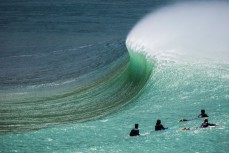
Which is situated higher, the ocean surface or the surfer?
the ocean surface

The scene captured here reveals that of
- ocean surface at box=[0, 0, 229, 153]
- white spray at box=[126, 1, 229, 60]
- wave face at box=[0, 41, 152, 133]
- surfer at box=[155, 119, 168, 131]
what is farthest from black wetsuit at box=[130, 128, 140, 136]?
white spray at box=[126, 1, 229, 60]

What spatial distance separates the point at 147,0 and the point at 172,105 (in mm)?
63063

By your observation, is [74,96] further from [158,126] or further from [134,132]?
[158,126]

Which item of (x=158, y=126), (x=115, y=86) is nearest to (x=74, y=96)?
(x=115, y=86)

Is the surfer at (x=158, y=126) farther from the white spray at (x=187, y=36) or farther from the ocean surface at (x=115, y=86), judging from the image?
the white spray at (x=187, y=36)

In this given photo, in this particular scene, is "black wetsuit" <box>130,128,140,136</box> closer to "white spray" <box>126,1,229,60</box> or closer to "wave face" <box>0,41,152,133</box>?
"wave face" <box>0,41,152,133</box>

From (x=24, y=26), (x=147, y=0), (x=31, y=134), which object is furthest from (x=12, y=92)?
(x=147, y=0)

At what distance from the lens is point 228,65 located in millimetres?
30219

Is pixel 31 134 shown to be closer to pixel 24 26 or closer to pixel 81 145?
pixel 81 145

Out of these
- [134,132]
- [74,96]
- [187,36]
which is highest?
[187,36]

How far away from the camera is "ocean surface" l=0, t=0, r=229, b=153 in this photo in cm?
2058

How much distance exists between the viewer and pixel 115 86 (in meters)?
32.8

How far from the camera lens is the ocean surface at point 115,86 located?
2058cm

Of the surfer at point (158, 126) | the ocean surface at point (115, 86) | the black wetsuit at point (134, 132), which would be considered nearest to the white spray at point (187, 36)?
the ocean surface at point (115, 86)
